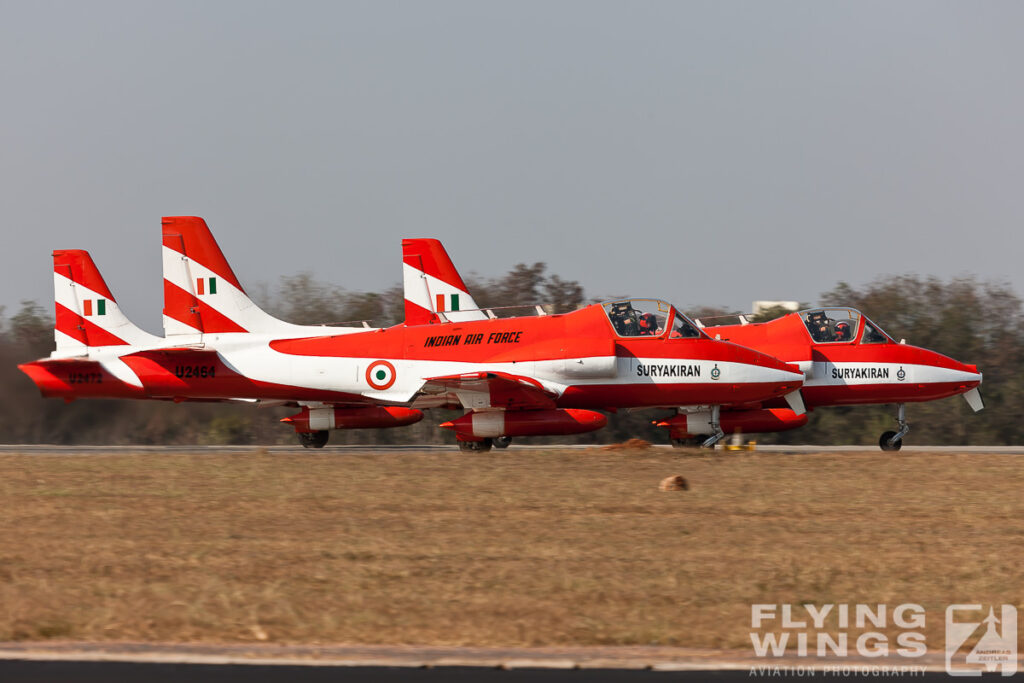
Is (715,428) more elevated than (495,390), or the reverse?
(495,390)

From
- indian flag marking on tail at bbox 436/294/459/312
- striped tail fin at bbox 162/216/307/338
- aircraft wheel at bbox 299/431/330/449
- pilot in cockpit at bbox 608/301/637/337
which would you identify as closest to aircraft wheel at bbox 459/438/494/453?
pilot in cockpit at bbox 608/301/637/337

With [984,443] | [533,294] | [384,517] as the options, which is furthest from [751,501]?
[533,294]

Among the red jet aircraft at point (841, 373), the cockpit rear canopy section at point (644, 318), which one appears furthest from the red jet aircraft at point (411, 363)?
the red jet aircraft at point (841, 373)

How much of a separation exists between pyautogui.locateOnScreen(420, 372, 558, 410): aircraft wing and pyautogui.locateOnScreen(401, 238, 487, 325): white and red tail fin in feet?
18.7

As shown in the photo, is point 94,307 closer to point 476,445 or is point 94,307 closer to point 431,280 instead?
point 431,280

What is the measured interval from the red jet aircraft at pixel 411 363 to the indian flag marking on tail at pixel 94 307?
4 cm

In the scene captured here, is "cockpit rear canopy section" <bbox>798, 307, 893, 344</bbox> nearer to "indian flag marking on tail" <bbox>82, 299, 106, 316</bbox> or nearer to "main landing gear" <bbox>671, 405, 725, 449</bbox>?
"main landing gear" <bbox>671, 405, 725, 449</bbox>

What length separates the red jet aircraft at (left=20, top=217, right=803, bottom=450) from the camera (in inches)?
866

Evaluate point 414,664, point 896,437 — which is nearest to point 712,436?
point 896,437

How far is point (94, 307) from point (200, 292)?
3.36 m

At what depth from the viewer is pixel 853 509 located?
43.4 feet

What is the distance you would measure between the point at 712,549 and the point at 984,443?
83.1 ft

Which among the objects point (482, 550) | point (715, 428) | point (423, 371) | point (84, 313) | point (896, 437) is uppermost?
point (84, 313)

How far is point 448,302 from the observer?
2791 cm
